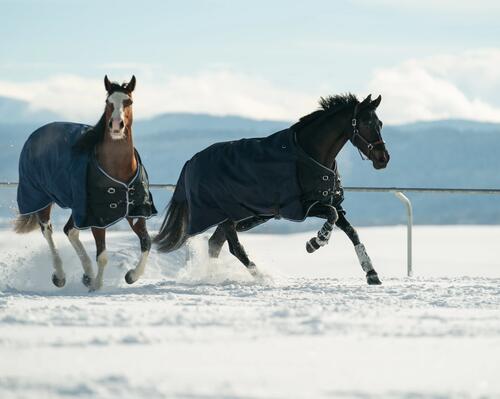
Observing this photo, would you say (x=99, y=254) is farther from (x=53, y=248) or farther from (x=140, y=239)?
(x=53, y=248)

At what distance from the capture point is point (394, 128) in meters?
124

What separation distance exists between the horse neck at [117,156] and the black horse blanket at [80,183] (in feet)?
0.16

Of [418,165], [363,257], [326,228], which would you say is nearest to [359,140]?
[326,228]

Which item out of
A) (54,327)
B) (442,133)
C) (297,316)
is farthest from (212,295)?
(442,133)

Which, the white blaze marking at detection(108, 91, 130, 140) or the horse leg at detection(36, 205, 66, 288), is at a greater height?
the white blaze marking at detection(108, 91, 130, 140)

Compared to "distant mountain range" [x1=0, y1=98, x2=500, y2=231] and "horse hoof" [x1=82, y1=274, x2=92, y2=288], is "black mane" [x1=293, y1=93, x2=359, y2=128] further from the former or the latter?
"distant mountain range" [x1=0, y1=98, x2=500, y2=231]

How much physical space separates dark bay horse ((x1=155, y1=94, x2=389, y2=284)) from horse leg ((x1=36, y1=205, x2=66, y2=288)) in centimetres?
120

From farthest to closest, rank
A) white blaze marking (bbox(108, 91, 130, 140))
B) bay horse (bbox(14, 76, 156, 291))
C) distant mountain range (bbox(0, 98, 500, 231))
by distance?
distant mountain range (bbox(0, 98, 500, 231)) < bay horse (bbox(14, 76, 156, 291)) < white blaze marking (bbox(108, 91, 130, 140))

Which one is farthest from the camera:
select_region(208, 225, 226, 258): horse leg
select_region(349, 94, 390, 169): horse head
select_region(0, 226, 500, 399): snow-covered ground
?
select_region(208, 225, 226, 258): horse leg

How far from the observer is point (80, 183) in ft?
29.2

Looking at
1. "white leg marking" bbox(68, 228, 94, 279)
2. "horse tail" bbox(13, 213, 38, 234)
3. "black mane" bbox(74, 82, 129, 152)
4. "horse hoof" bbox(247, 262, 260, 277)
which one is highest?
"black mane" bbox(74, 82, 129, 152)

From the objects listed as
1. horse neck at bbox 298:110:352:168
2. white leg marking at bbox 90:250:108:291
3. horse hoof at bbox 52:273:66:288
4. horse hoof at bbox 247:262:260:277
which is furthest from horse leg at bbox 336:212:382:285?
horse hoof at bbox 52:273:66:288

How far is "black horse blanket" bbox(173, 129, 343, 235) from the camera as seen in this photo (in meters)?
9.47

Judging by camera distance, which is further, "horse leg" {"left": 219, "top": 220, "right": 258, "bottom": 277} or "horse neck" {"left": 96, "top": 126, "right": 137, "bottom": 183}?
"horse leg" {"left": 219, "top": 220, "right": 258, "bottom": 277}
